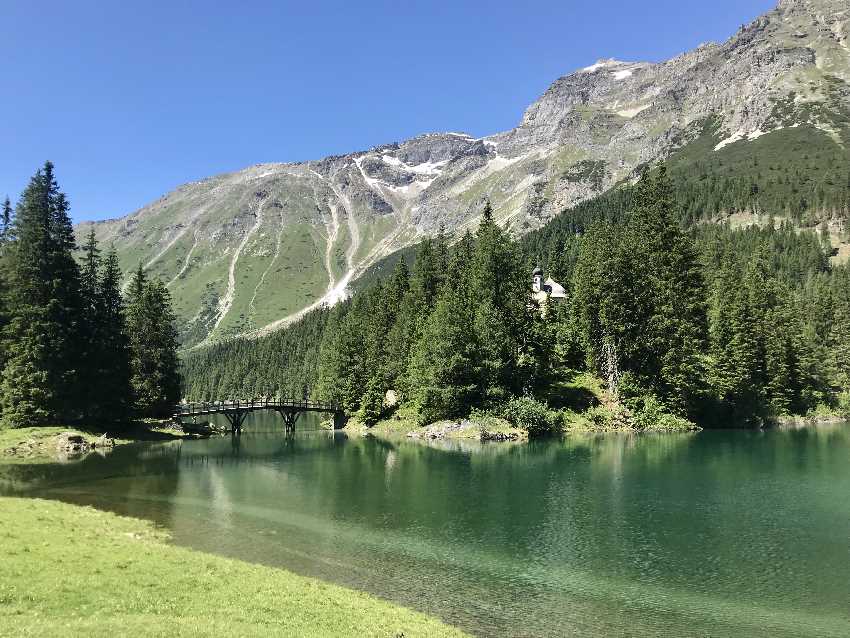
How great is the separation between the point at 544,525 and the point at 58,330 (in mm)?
59330

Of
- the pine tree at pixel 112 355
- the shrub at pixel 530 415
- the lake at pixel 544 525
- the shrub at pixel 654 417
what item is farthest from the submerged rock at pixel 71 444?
the shrub at pixel 654 417

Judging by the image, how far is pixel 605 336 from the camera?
8131 centimetres

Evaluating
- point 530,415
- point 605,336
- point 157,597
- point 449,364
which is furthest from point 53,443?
point 605,336

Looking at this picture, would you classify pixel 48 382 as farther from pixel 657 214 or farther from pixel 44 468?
pixel 657 214

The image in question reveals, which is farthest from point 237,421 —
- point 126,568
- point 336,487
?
point 126,568

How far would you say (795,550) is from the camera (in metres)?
26.7

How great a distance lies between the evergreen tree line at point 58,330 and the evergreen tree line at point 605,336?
119ft

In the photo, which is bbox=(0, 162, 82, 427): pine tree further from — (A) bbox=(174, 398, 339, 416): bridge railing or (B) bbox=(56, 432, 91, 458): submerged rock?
(A) bbox=(174, 398, 339, 416): bridge railing

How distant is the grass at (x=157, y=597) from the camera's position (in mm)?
14367

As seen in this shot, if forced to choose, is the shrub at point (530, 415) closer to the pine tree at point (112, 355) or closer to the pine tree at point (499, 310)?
the pine tree at point (499, 310)

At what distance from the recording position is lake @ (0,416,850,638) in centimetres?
2073

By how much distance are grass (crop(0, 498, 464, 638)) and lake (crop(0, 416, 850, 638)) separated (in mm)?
2857

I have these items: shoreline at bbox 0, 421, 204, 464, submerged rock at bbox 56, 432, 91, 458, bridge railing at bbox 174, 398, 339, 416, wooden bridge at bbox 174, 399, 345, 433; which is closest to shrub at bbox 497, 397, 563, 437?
wooden bridge at bbox 174, 399, 345, 433

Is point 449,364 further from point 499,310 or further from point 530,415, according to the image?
point 530,415
